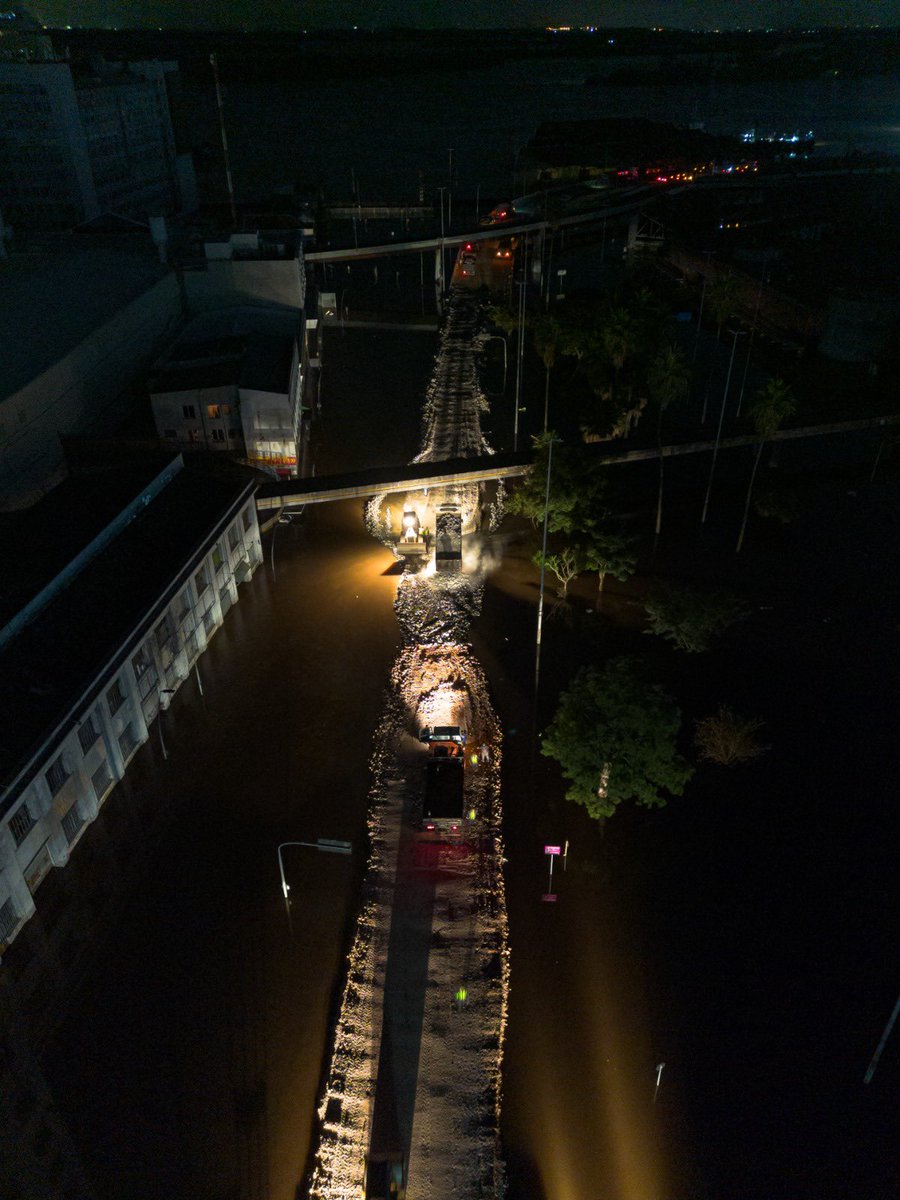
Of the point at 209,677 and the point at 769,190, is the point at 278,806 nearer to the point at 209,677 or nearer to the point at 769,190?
the point at 209,677

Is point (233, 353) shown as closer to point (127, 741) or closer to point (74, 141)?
point (127, 741)

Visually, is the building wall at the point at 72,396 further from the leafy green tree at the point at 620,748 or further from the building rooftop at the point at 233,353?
the leafy green tree at the point at 620,748

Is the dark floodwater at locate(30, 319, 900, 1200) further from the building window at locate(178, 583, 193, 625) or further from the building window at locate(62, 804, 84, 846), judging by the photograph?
the building window at locate(178, 583, 193, 625)

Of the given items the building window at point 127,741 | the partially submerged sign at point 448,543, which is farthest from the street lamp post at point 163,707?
the partially submerged sign at point 448,543

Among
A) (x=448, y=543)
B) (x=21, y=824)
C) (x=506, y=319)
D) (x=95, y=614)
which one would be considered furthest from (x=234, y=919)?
(x=506, y=319)

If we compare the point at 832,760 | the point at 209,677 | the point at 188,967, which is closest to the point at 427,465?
the point at 209,677
